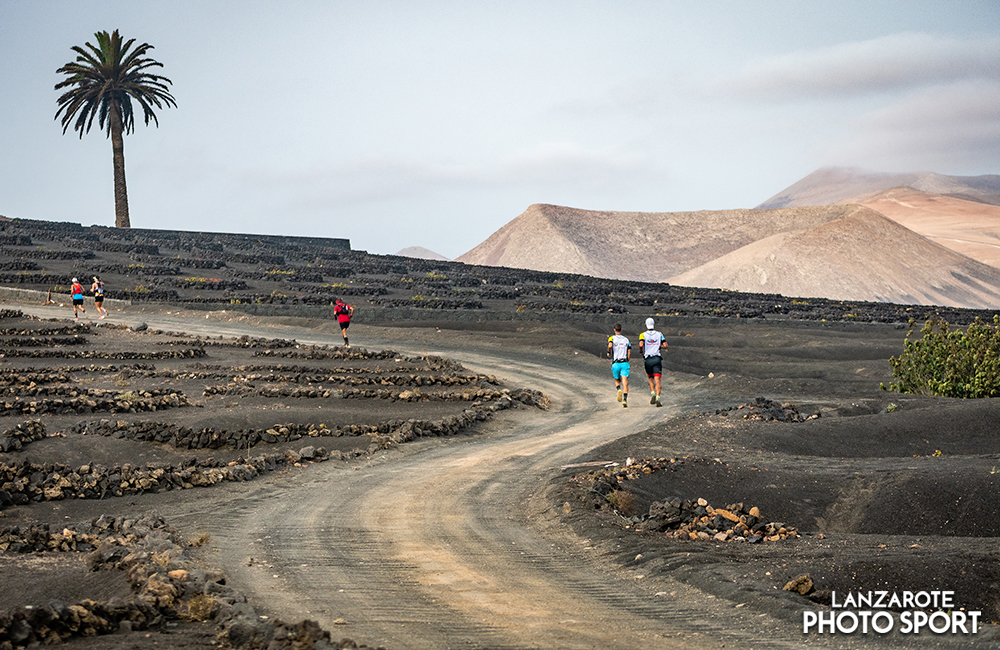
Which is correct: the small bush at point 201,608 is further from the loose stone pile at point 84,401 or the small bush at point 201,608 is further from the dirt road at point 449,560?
the loose stone pile at point 84,401

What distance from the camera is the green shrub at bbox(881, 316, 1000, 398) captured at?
2691 centimetres

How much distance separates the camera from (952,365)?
27.7m

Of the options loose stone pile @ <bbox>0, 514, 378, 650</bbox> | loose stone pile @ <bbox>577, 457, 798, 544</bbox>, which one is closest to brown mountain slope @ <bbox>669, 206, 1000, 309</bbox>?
loose stone pile @ <bbox>577, 457, 798, 544</bbox>

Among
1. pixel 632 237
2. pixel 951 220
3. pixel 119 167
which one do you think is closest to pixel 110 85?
pixel 119 167

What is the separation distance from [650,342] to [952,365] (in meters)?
10.9

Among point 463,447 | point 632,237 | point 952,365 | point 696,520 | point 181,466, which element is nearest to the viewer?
point 696,520

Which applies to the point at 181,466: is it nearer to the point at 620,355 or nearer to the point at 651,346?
the point at 620,355

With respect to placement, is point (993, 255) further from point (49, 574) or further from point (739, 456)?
point (49, 574)

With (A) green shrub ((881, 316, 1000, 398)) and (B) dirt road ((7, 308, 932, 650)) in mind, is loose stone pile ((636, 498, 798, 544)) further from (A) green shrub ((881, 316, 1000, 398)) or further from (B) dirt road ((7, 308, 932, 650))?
(A) green shrub ((881, 316, 1000, 398))

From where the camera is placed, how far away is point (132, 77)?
79688 mm

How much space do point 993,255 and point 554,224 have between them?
230 ft

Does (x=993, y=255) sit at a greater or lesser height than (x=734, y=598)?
greater

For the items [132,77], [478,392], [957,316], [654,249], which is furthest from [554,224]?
[478,392]

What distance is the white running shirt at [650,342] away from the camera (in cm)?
2339
